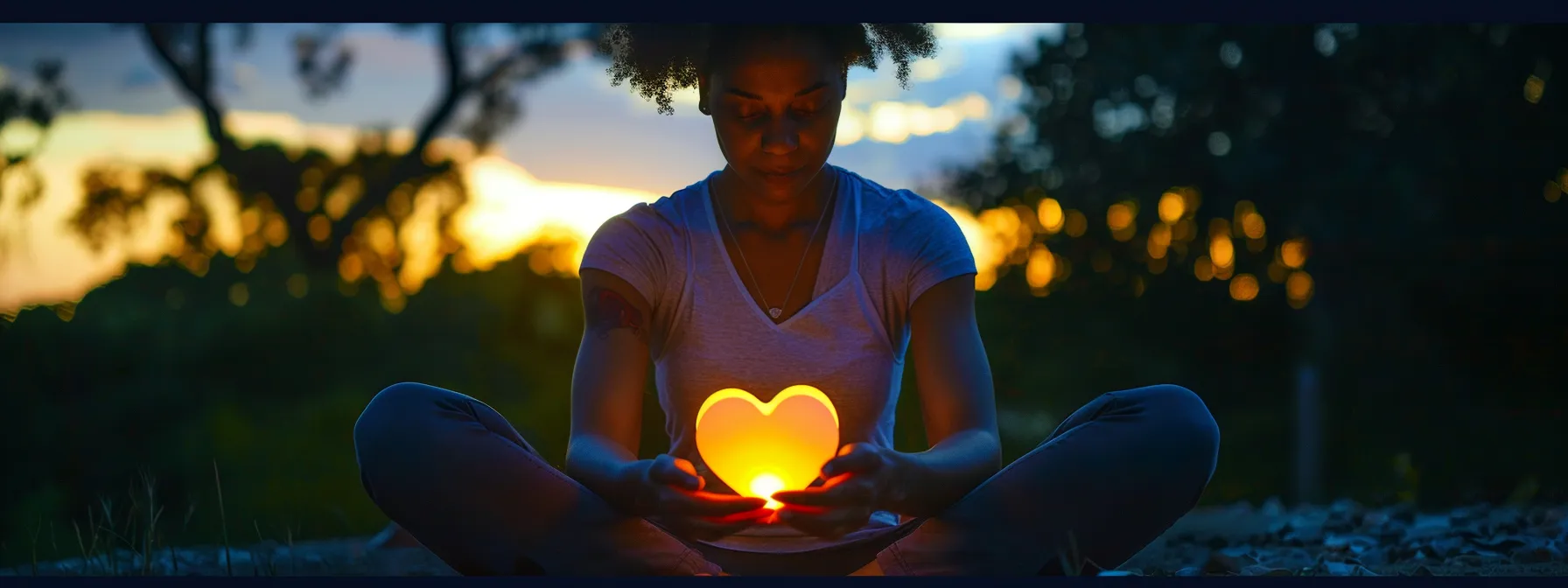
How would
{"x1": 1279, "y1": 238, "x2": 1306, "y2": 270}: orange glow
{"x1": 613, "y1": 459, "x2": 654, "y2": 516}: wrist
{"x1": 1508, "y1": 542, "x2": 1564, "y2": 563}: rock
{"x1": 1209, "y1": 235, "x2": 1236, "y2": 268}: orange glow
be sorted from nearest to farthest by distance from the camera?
{"x1": 613, "y1": 459, "x2": 654, "y2": 516}: wrist < {"x1": 1508, "y1": 542, "x2": 1564, "y2": 563}: rock < {"x1": 1279, "y1": 238, "x2": 1306, "y2": 270}: orange glow < {"x1": 1209, "y1": 235, "x2": 1236, "y2": 268}: orange glow

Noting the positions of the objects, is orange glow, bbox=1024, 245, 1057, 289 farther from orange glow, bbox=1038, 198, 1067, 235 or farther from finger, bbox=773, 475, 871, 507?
finger, bbox=773, 475, 871, 507

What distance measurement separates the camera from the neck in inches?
116

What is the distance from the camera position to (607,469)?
2510mm

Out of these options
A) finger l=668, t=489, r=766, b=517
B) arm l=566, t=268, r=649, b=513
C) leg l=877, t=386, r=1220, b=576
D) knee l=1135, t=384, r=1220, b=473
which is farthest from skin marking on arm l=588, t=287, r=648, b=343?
knee l=1135, t=384, r=1220, b=473

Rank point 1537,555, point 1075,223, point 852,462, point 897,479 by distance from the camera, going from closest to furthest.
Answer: point 852,462
point 897,479
point 1537,555
point 1075,223

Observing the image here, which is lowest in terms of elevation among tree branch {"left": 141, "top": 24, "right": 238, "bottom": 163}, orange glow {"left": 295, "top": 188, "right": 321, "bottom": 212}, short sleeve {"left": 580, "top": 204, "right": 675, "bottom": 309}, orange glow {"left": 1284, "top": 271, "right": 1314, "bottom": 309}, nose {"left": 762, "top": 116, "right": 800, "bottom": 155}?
orange glow {"left": 1284, "top": 271, "right": 1314, "bottom": 309}

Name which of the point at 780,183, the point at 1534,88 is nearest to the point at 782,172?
the point at 780,183

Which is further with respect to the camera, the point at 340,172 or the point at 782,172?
the point at 340,172

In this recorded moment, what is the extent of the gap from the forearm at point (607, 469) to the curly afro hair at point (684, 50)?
931 mm

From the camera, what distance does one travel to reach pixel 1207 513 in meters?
6.20

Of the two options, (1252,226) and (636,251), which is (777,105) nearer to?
(636,251)

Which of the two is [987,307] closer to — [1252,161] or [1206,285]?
[1206,285]

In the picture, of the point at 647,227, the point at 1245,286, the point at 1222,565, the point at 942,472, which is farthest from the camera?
the point at 1245,286

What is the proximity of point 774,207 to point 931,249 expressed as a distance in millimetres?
389
